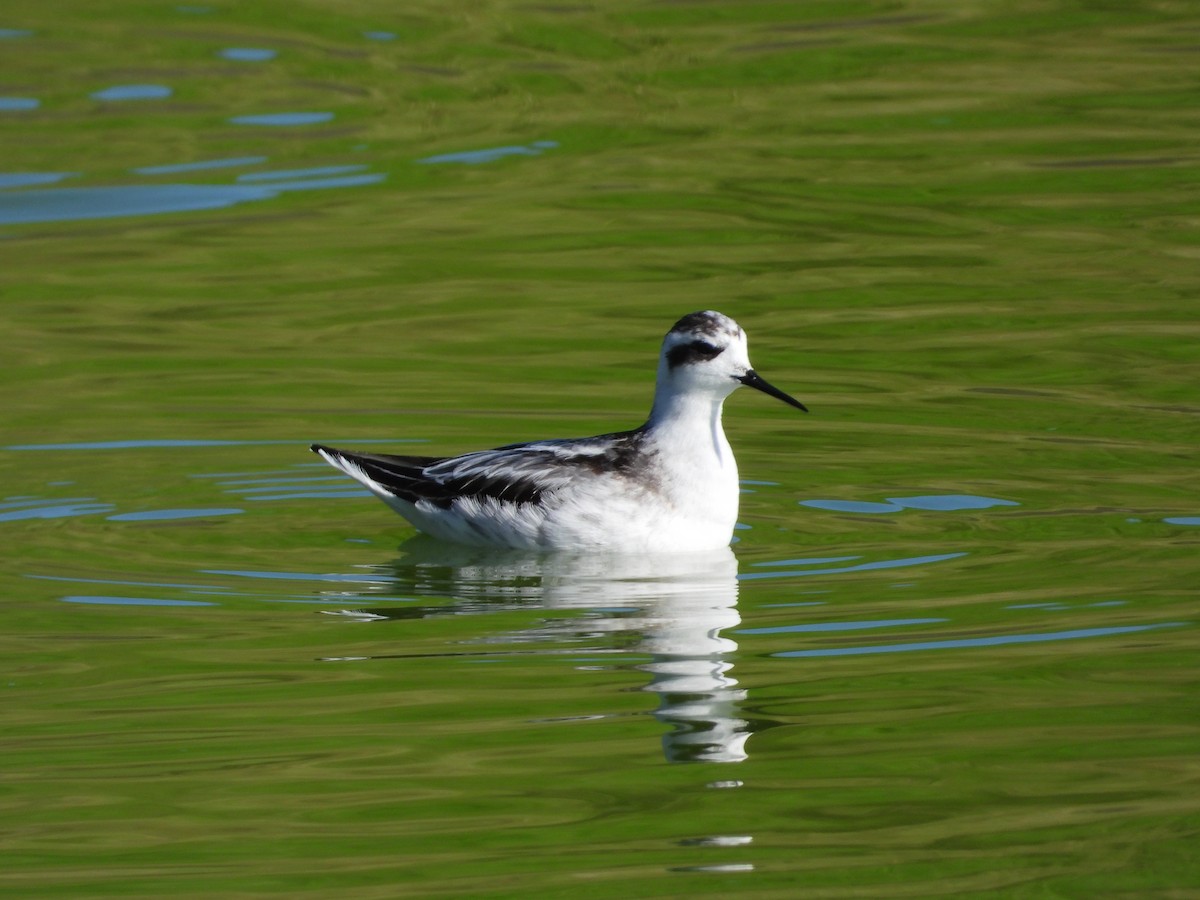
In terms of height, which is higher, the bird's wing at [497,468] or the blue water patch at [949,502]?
the bird's wing at [497,468]

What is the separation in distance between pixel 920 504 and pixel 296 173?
35.8ft

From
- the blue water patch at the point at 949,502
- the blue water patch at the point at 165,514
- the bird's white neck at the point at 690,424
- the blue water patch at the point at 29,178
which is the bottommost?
the blue water patch at the point at 949,502

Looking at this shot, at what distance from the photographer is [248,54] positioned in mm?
25047

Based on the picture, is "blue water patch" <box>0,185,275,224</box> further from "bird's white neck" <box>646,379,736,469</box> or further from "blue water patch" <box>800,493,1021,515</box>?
"blue water patch" <box>800,493,1021,515</box>

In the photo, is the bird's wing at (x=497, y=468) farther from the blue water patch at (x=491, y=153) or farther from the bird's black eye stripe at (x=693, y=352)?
the blue water patch at (x=491, y=153)

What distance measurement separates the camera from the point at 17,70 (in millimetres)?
24578

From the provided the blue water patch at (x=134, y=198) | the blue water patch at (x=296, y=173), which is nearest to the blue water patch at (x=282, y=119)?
the blue water patch at (x=296, y=173)

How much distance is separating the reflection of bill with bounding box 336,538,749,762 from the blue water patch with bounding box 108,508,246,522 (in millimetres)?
1203

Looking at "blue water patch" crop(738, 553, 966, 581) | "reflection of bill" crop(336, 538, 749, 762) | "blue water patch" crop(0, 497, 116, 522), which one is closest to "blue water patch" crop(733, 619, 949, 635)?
"reflection of bill" crop(336, 538, 749, 762)

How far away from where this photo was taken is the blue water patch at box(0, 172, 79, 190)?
21.7 m

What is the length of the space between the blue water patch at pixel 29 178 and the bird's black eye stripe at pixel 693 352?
11.6 metres

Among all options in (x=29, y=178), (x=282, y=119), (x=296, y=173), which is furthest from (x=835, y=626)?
(x=282, y=119)

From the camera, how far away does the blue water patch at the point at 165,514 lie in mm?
12672

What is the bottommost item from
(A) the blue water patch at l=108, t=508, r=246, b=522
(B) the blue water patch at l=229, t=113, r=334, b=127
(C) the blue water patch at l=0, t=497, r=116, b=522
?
(A) the blue water patch at l=108, t=508, r=246, b=522
